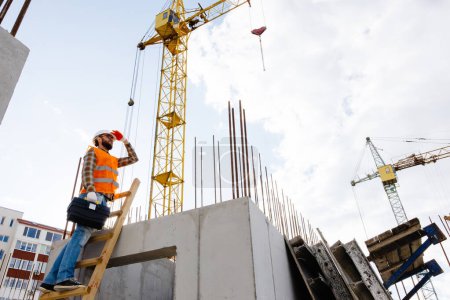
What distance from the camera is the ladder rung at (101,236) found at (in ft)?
13.5

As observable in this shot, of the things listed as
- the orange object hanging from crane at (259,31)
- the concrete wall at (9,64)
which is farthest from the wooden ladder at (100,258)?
the orange object hanging from crane at (259,31)

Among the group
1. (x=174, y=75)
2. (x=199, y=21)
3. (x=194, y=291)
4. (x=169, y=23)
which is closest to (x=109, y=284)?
(x=194, y=291)

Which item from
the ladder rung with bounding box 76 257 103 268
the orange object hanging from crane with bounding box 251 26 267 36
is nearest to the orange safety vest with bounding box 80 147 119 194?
the ladder rung with bounding box 76 257 103 268

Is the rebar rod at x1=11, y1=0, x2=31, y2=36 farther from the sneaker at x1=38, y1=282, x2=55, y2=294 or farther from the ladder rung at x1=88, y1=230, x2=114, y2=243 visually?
the sneaker at x1=38, y1=282, x2=55, y2=294

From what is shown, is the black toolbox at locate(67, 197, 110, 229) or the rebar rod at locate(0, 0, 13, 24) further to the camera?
the black toolbox at locate(67, 197, 110, 229)

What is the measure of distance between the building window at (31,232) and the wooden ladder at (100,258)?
4266 centimetres

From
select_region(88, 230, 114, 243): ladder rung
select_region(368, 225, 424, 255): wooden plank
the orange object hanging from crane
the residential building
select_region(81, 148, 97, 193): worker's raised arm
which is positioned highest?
the orange object hanging from crane

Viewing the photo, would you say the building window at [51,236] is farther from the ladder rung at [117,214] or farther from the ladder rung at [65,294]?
the ladder rung at [65,294]

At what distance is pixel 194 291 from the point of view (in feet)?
11.0

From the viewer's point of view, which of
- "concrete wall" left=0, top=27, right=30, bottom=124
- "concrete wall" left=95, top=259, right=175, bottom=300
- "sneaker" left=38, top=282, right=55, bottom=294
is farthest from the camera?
"concrete wall" left=95, top=259, right=175, bottom=300

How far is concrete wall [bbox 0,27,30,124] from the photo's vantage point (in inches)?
110

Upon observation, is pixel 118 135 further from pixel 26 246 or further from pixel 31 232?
pixel 31 232

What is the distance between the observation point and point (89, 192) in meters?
3.84

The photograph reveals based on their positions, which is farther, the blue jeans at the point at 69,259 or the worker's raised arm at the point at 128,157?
the worker's raised arm at the point at 128,157
